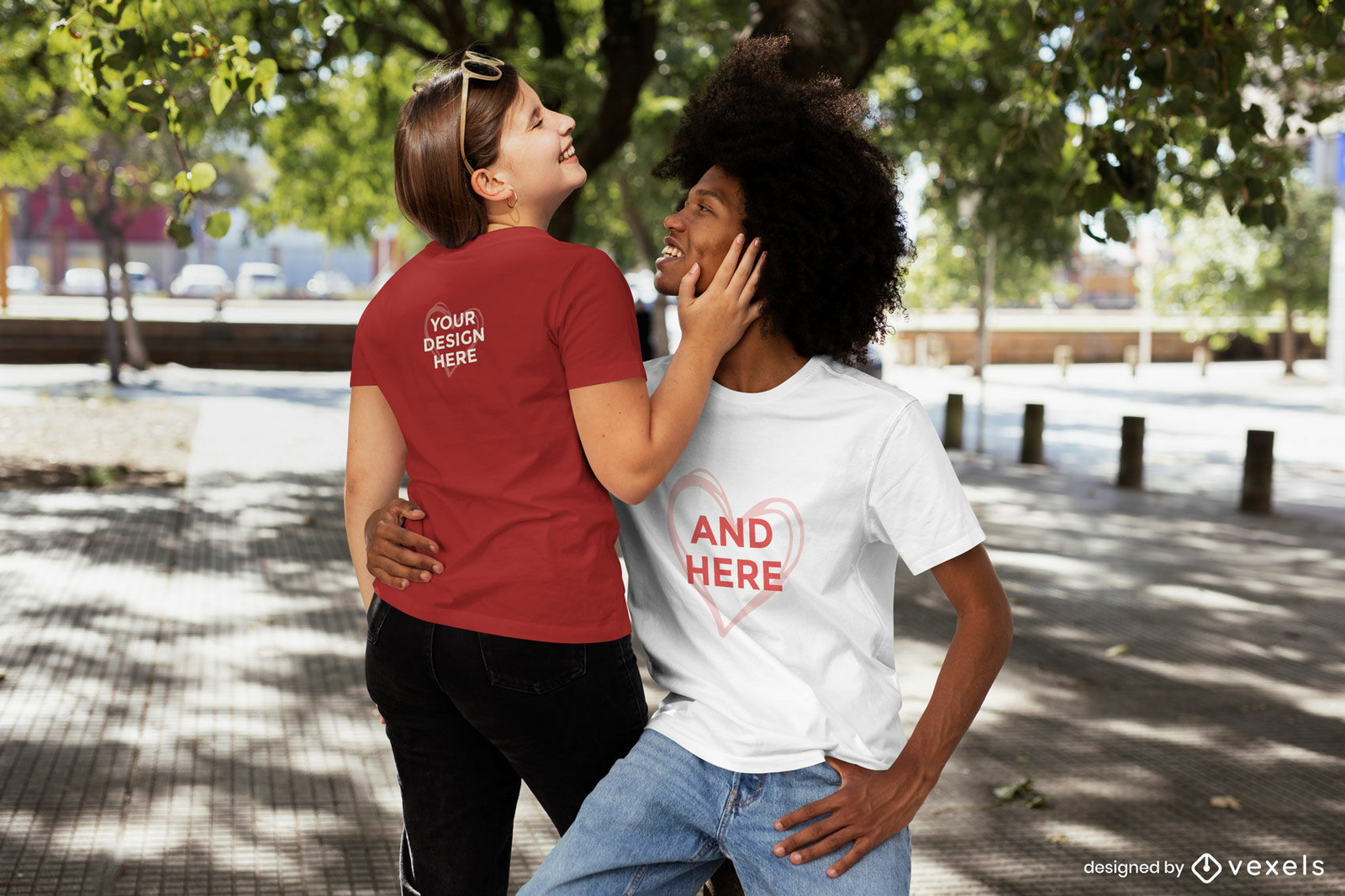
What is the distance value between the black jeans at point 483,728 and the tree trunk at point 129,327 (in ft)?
71.1

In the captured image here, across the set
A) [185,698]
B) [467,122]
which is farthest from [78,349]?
[467,122]

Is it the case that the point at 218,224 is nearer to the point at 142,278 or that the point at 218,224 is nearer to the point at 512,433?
the point at 512,433

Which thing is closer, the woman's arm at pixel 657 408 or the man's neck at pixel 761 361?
the woman's arm at pixel 657 408

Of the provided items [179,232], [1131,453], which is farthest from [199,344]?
[179,232]

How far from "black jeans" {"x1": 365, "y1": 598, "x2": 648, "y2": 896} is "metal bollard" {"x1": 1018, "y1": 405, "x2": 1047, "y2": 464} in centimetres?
1282

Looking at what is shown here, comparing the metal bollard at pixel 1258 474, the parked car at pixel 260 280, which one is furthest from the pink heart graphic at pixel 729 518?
the parked car at pixel 260 280

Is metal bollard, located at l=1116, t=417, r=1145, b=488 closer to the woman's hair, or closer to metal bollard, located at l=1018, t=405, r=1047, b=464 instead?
metal bollard, located at l=1018, t=405, r=1047, b=464

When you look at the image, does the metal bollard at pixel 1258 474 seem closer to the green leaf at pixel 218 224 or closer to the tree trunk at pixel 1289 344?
the green leaf at pixel 218 224

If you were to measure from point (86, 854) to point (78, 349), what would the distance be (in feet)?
76.6

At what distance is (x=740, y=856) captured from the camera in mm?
1873

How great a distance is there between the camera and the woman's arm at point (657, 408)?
1822 mm

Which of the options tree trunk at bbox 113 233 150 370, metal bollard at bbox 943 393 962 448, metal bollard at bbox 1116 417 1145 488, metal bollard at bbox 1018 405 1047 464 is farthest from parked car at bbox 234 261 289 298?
metal bollard at bbox 1116 417 1145 488

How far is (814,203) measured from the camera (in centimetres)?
Result: 193

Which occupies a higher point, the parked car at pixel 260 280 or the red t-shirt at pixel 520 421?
the parked car at pixel 260 280
